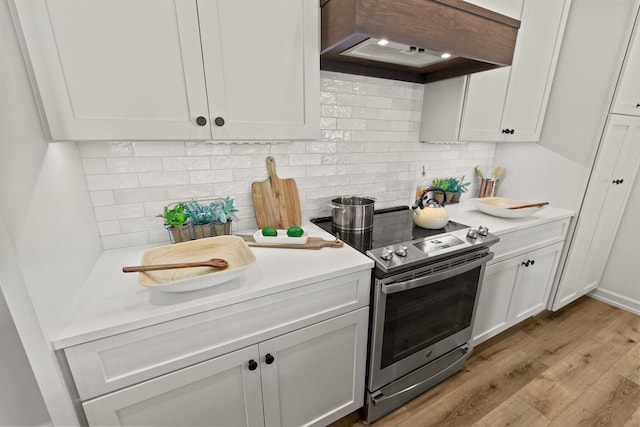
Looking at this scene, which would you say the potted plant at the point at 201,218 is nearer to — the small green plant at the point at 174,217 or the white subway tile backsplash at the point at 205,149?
the small green plant at the point at 174,217

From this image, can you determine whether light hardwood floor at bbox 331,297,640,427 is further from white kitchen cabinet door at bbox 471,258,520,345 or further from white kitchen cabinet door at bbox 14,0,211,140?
white kitchen cabinet door at bbox 14,0,211,140

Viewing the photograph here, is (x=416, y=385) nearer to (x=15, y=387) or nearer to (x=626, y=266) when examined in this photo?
(x=15, y=387)

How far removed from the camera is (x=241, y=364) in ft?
3.34

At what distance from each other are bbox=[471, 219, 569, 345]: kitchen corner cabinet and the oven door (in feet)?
0.74

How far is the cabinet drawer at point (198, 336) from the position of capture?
805 mm

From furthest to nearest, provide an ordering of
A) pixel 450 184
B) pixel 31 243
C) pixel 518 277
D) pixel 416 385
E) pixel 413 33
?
pixel 450 184 → pixel 518 277 → pixel 416 385 → pixel 413 33 → pixel 31 243

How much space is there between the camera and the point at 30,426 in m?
0.89

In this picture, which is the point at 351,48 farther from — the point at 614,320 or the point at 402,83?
the point at 614,320

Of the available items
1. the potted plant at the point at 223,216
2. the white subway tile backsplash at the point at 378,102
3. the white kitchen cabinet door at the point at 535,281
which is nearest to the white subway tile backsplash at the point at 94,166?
the potted plant at the point at 223,216

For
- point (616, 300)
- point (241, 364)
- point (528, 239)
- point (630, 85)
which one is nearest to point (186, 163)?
point (241, 364)

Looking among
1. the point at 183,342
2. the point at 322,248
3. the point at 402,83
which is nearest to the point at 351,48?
the point at 402,83

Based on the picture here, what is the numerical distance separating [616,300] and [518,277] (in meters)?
1.49

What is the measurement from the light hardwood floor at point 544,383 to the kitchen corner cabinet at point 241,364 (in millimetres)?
463

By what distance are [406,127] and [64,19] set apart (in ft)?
5.76
